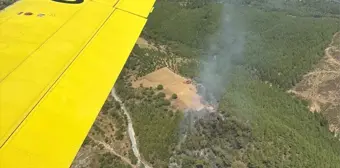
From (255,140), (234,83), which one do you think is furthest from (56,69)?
(234,83)

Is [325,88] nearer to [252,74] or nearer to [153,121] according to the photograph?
[252,74]

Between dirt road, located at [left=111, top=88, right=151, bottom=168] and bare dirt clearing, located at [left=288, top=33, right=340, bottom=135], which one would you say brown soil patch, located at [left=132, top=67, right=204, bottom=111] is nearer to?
dirt road, located at [left=111, top=88, right=151, bottom=168]

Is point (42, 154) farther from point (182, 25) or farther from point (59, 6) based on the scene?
point (182, 25)

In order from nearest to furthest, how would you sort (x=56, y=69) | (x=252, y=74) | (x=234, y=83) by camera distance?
(x=56, y=69), (x=234, y=83), (x=252, y=74)

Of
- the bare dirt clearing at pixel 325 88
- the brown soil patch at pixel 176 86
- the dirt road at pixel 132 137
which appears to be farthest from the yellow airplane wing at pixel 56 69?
the bare dirt clearing at pixel 325 88

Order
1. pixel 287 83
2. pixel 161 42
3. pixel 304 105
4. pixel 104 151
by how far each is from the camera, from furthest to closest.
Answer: pixel 161 42 < pixel 287 83 < pixel 304 105 < pixel 104 151

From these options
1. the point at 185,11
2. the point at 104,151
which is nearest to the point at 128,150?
the point at 104,151

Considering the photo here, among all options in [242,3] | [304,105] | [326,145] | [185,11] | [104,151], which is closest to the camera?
[104,151]
